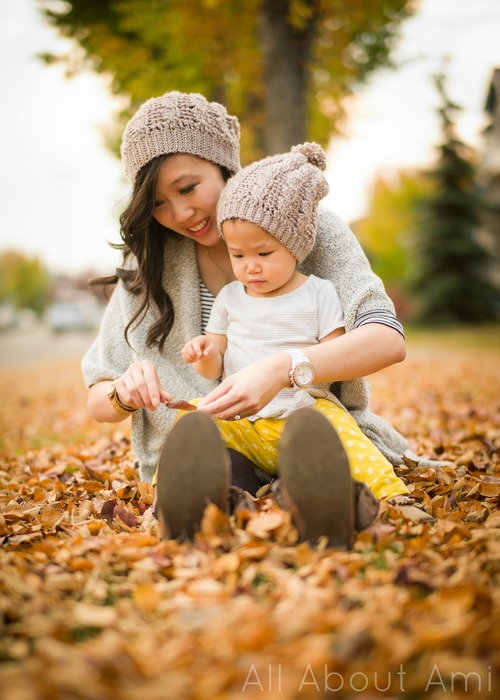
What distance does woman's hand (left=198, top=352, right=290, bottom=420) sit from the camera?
2043 mm

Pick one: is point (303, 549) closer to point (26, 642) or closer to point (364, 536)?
point (364, 536)

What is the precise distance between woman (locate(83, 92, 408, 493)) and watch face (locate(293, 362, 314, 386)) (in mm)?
40

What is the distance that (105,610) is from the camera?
1485mm

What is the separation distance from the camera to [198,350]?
8.07 ft

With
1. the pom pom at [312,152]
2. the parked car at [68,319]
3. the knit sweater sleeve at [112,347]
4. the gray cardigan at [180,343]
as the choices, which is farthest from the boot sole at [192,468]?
the parked car at [68,319]

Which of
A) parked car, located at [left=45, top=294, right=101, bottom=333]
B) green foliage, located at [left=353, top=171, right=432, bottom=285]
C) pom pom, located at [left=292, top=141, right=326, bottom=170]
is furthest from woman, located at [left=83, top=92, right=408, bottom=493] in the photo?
parked car, located at [left=45, top=294, right=101, bottom=333]

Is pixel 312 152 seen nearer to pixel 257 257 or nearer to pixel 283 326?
pixel 257 257

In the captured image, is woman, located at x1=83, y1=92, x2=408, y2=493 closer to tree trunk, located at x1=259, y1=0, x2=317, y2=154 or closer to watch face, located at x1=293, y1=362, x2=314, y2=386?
watch face, located at x1=293, y1=362, x2=314, y2=386

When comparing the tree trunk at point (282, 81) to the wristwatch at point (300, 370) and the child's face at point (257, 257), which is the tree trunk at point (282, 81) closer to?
the child's face at point (257, 257)

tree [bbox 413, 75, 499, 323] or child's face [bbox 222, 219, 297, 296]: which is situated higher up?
tree [bbox 413, 75, 499, 323]

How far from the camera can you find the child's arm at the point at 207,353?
246 centimetres

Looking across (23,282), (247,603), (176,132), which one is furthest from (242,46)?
(23,282)

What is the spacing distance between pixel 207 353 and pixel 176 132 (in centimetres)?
97

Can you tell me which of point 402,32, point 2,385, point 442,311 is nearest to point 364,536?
point 2,385
